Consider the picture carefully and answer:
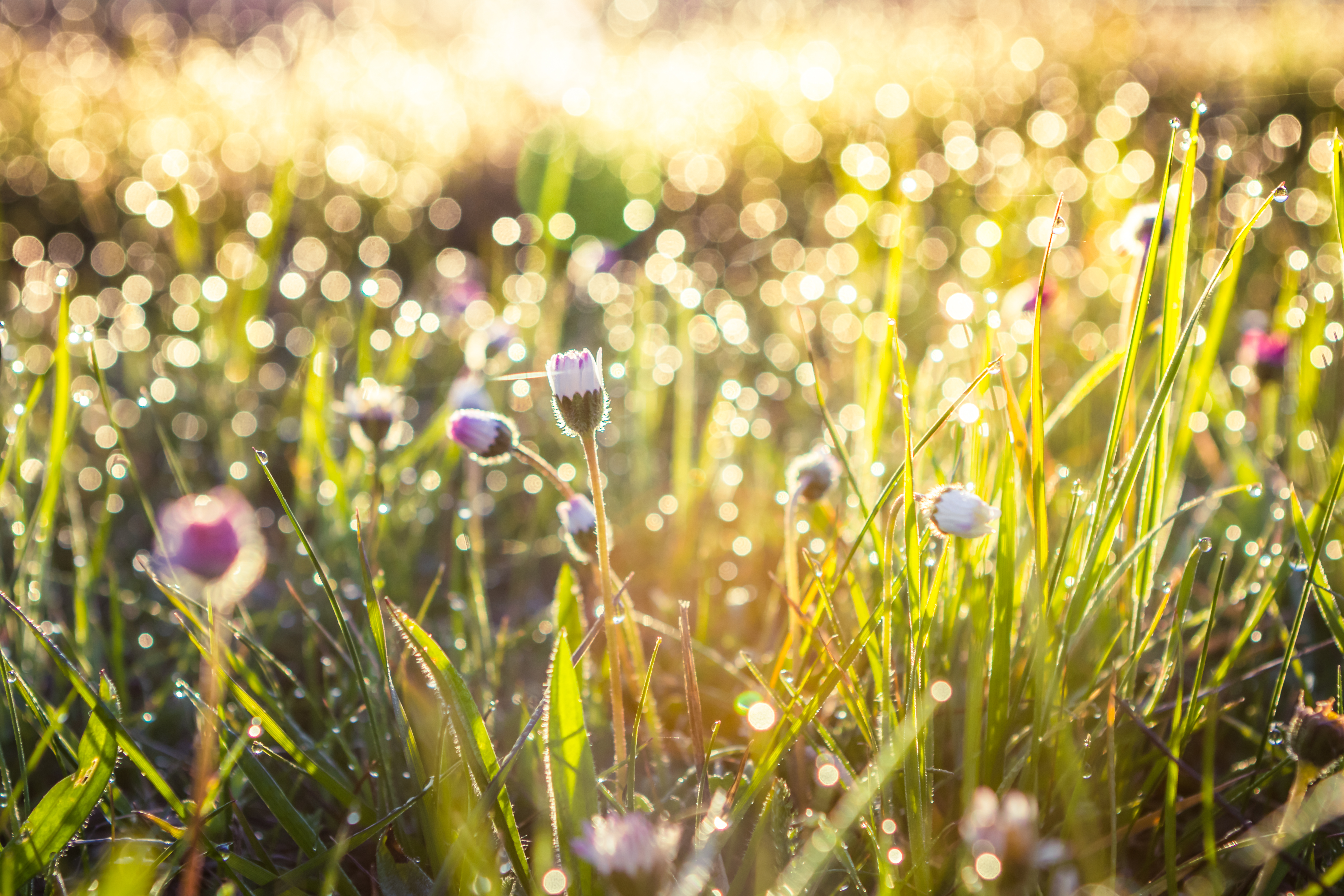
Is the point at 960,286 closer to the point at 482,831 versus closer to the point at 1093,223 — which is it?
the point at 1093,223

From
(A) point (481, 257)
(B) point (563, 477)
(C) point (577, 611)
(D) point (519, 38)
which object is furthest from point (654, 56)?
(C) point (577, 611)

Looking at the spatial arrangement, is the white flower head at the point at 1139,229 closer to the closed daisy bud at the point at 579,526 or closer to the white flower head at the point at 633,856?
the closed daisy bud at the point at 579,526

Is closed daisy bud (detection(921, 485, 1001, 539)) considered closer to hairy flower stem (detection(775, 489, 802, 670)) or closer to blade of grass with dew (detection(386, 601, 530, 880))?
hairy flower stem (detection(775, 489, 802, 670))

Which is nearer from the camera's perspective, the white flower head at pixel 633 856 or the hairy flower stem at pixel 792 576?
the white flower head at pixel 633 856

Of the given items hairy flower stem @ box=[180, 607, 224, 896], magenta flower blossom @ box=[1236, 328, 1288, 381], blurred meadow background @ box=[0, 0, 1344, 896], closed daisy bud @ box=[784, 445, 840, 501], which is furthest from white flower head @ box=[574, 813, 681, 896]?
magenta flower blossom @ box=[1236, 328, 1288, 381]

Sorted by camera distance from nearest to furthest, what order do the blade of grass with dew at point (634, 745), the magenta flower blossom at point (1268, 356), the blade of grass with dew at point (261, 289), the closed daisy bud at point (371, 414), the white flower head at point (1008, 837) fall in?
the white flower head at point (1008, 837) → the blade of grass with dew at point (634, 745) → the closed daisy bud at point (371, 414) → the magenta flower blossom at point (1268, 356) → the blade of grass with dew at point (261, 289)

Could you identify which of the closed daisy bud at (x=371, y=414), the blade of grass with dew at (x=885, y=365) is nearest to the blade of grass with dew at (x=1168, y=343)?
the blade of grass with dew at (x=885, y=365)
